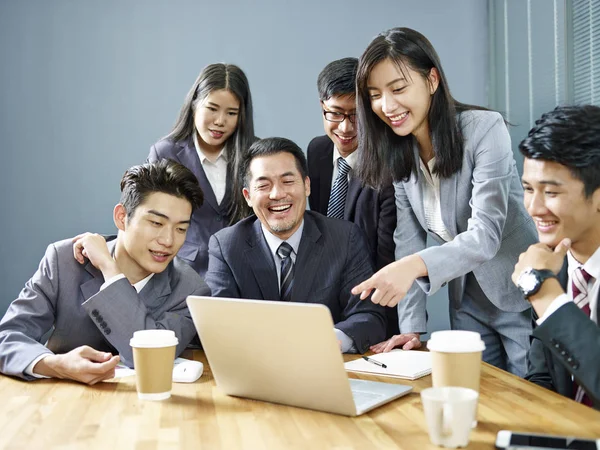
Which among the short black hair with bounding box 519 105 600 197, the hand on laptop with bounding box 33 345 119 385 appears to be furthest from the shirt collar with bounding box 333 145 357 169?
the hand on laptop with bounding box 33 345 119 385

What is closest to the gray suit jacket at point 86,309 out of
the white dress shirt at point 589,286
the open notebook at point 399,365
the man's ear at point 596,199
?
the open notebook at point 399,365

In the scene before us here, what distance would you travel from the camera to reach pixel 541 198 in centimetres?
162

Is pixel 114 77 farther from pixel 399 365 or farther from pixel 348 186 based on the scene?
pixel 399 365

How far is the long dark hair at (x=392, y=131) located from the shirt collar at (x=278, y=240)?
31cm

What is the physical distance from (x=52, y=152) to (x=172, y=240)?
2.31 metres

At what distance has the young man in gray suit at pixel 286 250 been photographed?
2.18 metres

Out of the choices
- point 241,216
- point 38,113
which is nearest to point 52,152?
point 38,113

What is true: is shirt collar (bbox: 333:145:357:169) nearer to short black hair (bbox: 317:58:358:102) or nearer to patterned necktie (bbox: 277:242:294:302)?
short black hair (bbox: 317:58:358:102)

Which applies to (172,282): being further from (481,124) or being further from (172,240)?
(481,124)

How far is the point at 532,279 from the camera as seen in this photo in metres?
1.43

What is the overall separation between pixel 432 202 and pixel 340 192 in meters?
0.48

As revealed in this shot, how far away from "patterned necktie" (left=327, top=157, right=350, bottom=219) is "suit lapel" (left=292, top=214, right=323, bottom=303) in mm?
423

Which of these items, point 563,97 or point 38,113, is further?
point 38,113

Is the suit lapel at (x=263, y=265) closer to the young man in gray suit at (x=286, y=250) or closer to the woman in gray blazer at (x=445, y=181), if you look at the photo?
the young man in gray suit at (x=286, y=250)
